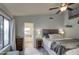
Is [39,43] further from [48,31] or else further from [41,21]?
[41,21]

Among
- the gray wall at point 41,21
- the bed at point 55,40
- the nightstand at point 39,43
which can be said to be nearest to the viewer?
the bed at point 55,40

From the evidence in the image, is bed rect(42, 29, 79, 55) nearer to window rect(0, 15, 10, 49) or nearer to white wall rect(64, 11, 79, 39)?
white wall rect(64, 11, 79, 39)

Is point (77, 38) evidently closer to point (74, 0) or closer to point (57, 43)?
point (57, 43)

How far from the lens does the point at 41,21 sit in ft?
7.88

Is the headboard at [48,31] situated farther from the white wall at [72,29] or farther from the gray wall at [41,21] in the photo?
the white wall at [72,29]

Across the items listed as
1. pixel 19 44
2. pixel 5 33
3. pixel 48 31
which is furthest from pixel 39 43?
pixel 5 33

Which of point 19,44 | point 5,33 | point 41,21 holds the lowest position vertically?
point 19,44

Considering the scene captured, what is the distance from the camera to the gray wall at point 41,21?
2340 mm

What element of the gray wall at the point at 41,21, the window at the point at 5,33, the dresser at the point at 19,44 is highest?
the gray wall at the point at 41,21

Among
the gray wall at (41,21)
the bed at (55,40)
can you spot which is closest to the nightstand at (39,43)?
the bed at (55,40)

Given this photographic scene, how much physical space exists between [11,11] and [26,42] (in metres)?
0.71

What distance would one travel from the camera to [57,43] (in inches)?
94.8

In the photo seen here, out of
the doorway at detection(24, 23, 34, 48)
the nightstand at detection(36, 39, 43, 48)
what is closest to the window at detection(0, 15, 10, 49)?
the doorway at detection(24, 23, 34, 48)

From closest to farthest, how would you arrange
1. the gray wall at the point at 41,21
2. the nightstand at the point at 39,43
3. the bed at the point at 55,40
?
1. the bed at the point at 55,40
2. the gray wall at the point at 41,21
3. the nightstand at the point at 39,43
